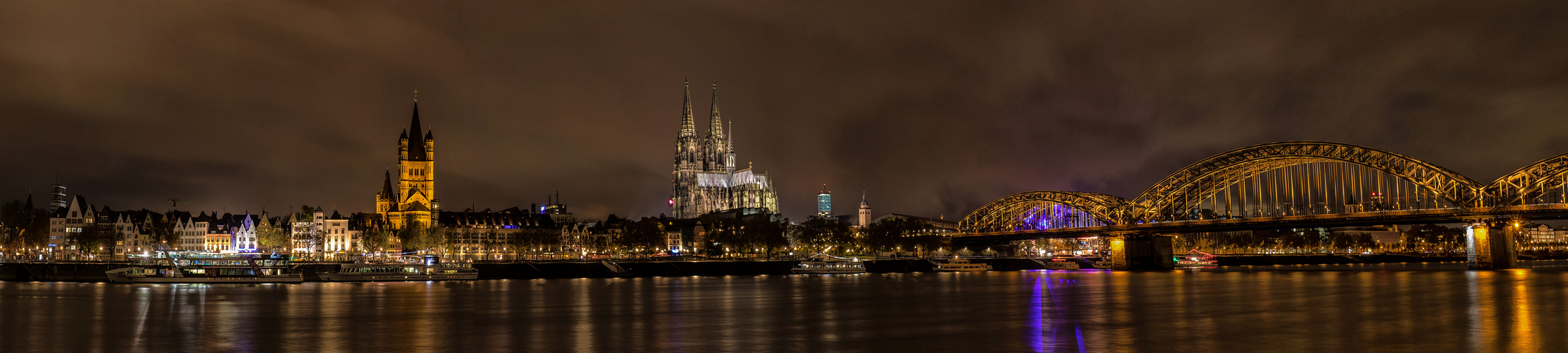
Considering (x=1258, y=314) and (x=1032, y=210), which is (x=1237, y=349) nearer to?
(x=1258, y=314)

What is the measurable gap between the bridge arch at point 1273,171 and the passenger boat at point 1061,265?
549 inches

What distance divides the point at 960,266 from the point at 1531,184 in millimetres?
62775

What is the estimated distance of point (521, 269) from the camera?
107 meters

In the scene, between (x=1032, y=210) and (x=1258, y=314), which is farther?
(x=1032, y=210)

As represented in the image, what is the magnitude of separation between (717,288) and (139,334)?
1606 inches

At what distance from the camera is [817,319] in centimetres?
3769

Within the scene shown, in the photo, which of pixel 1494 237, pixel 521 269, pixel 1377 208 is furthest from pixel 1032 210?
pixel 521 269

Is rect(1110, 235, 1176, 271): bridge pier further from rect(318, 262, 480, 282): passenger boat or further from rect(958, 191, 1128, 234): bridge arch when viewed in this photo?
rect(318, 262, 480, 282): passenger boat

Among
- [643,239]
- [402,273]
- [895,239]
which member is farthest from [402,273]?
[895,239]

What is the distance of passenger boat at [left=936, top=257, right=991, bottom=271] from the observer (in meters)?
134

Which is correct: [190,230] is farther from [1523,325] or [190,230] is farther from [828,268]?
[1523,325]

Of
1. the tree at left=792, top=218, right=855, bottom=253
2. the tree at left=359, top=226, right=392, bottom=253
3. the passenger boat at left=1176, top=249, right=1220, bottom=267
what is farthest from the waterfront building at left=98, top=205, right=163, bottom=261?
the passenger boat at left=1176, top=249, right=1220, bottom=267

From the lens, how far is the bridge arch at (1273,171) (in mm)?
105750

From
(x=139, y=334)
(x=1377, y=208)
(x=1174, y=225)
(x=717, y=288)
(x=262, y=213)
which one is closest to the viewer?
(x=139, y=334)
